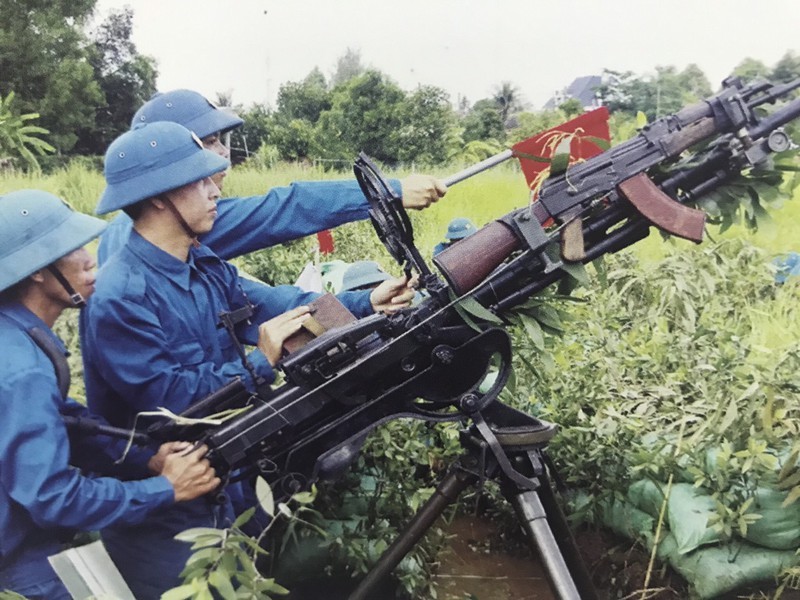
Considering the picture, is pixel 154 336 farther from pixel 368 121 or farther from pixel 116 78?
pixel 368 121

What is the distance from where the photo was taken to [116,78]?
7.54ft

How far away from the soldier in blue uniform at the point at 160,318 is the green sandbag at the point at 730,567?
1429 millimetres

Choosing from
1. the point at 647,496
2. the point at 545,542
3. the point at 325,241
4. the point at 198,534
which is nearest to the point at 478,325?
the point at 545,542

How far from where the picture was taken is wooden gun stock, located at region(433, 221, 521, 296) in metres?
1.71

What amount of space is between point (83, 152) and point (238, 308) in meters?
0.81

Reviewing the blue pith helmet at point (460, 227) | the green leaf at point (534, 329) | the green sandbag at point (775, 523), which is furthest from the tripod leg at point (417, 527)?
the blue pith helmet at point (460, 227)

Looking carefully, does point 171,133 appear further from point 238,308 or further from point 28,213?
point 238,308

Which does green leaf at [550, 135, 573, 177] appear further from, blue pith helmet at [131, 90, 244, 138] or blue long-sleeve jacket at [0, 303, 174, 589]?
blue long-sleeve jacket at [0, 303, 174, 589]

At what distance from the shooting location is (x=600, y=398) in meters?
2.66

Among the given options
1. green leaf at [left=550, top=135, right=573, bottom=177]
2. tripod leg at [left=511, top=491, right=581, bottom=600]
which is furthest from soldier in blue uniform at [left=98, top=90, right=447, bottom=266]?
tripod leg at [left=511, top=491, right=581, bottom=600]

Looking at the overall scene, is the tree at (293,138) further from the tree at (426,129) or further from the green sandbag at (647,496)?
the green sandbag at (647,496)

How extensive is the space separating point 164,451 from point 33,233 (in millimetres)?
567

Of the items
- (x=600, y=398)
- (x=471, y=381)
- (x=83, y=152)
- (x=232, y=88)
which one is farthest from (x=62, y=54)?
(x=600, y=398)

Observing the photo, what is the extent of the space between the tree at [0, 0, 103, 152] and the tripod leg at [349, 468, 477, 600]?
5.15 ft
